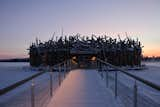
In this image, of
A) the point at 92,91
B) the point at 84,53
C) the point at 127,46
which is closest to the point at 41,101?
the point at 92,91

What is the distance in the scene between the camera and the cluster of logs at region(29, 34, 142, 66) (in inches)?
935

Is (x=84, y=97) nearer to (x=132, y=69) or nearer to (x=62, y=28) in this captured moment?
(x=132, y=69)

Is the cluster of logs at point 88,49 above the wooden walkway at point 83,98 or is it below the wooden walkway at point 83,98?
above

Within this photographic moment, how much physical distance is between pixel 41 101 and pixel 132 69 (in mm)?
19074

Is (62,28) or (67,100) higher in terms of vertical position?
(62,28)

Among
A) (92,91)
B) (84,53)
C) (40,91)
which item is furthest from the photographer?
(84,53)

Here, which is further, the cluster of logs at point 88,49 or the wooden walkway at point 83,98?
the cluster of logs at point 88,49

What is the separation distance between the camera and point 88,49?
23.4 m

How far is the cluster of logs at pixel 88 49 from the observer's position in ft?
77.9

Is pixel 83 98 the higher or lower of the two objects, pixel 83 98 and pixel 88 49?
the lower

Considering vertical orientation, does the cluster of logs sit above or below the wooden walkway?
above

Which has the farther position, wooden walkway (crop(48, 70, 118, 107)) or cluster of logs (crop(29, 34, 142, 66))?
cluster of logs (crop(29, 34, 142, 66))

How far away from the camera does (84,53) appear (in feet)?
77.2

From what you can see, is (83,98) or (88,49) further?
(88,49)
